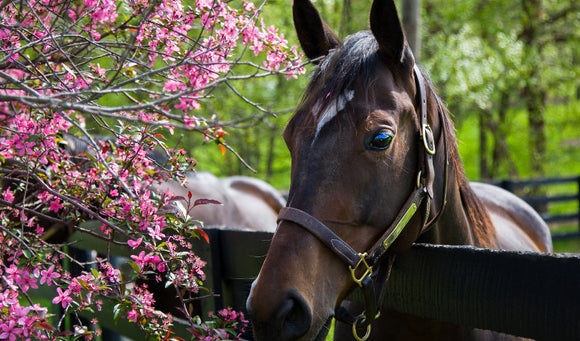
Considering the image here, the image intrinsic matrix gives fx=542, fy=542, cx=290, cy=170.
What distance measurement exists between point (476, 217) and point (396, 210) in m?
0.75

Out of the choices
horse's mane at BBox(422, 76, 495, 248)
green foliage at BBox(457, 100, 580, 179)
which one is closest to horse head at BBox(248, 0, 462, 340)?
horse's mane at BBox(422, 76, 495, 248)

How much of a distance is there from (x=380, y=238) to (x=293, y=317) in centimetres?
39

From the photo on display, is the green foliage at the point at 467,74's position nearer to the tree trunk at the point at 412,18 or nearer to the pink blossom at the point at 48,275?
the tree trunk at the point at 412,18

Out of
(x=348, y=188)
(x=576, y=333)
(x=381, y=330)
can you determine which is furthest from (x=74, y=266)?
(x=576, y=333)

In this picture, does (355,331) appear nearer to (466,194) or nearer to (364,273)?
(364,273)

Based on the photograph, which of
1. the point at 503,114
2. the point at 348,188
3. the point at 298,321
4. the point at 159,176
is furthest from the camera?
the point at 503,114

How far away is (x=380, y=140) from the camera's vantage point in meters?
1.69

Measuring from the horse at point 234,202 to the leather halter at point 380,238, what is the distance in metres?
2.42

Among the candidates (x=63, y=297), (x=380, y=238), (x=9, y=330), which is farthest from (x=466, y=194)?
(x=9, y=330)

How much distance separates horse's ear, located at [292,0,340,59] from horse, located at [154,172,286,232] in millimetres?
2087

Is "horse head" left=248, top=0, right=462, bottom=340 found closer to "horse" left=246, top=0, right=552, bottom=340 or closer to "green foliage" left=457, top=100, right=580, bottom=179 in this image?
"horse" left=246, top=0, right=552, bottom=340

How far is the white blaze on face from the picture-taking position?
1.69 metres

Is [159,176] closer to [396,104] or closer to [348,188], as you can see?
[348,188]

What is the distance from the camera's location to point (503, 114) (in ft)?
39.6
